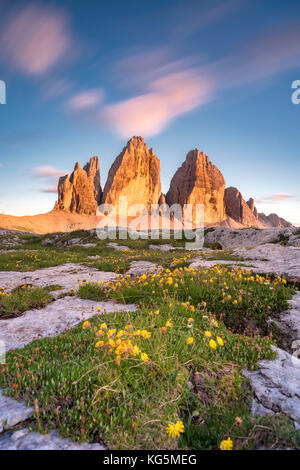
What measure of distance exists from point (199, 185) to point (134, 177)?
50.7m

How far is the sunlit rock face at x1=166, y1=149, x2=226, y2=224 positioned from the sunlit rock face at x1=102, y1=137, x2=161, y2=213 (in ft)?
66.8

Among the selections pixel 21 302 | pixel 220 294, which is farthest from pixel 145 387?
pixel 21 302

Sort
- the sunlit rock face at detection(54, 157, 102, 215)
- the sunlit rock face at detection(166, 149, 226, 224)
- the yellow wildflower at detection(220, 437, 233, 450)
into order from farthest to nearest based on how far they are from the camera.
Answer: the sunlit rock face at detection(54, 157, 102, 215), the sunlit rock face at detection(166, 149, 226, 224), the yellow wildflower at detection(220, 437, 233, 450)

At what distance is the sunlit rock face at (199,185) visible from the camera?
189 meters

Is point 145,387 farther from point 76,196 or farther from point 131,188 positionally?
point 76,196

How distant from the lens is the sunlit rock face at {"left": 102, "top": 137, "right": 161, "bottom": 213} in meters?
184

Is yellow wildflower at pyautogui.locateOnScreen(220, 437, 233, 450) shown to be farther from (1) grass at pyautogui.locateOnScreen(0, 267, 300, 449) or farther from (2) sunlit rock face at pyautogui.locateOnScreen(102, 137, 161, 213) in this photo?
(2) sunlit rock face at pyautogui.locateOnScreen(102, 137, 161, 213)

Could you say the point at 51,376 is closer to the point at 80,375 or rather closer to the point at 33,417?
the point at 80,375

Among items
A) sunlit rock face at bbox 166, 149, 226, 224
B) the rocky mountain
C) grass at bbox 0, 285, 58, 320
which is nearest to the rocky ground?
grass at bbox 0, 285, 58, 320

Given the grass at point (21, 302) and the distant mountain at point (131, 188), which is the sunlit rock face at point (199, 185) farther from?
the grass at point (21, 302)

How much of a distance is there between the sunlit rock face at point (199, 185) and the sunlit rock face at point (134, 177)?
20373 mm

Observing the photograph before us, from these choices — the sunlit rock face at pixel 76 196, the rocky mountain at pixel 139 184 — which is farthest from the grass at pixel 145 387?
the sunlit rock face at pixel 76 196

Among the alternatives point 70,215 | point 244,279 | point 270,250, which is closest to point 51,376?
point 244,279

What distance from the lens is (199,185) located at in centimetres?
18925
